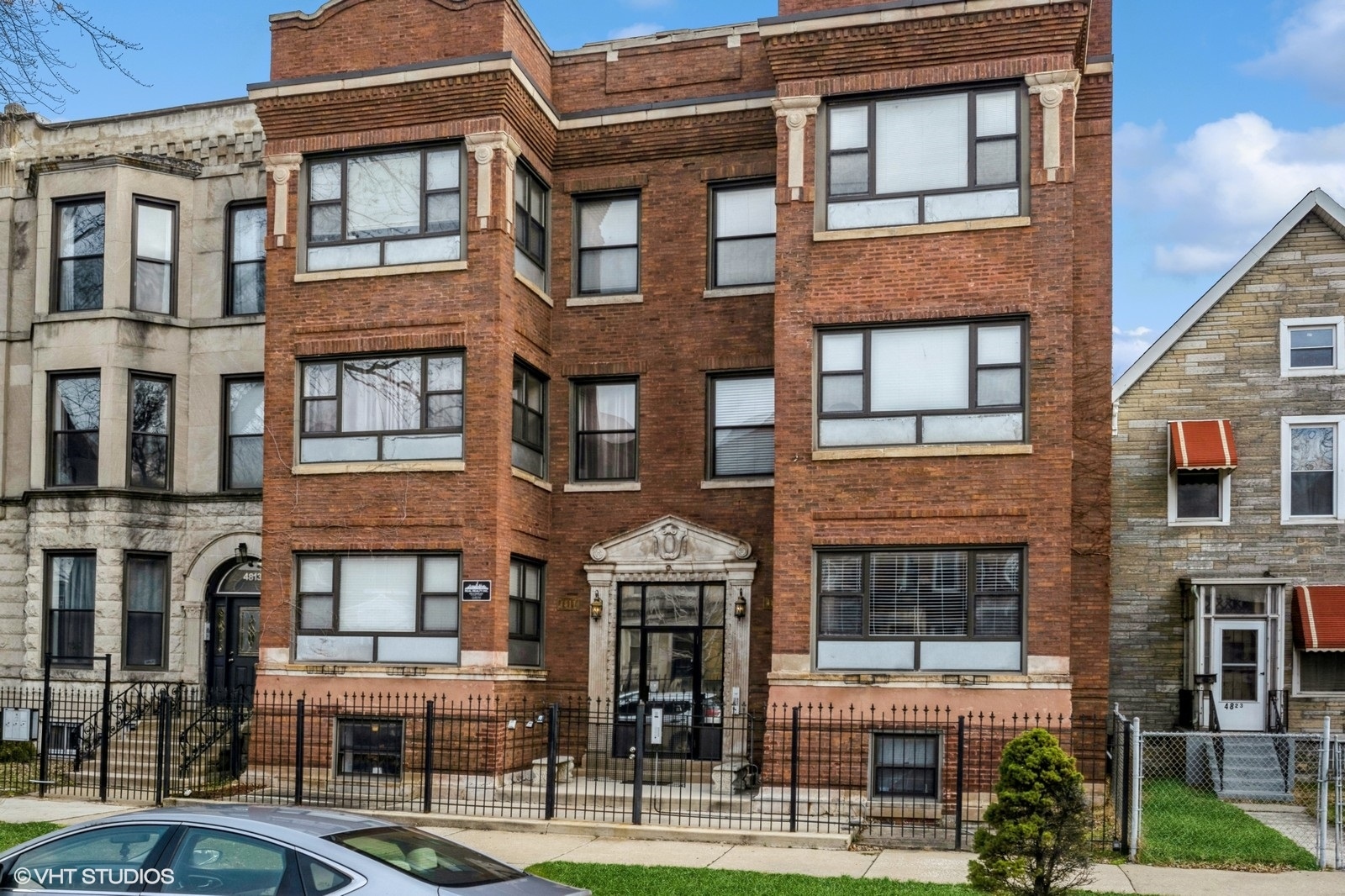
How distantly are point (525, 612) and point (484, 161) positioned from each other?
6.75 meters

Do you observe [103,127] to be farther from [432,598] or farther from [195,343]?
[432,598]

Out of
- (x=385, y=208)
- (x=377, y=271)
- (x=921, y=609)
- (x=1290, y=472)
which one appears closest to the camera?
(x=921, y=609)

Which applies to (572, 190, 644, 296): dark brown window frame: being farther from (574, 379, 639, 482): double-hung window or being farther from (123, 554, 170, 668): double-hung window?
(123, 554, 170, 668): double-hung window

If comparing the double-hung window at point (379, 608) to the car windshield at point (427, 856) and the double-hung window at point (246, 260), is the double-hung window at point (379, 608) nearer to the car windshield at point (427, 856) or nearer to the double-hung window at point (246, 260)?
the double-hung window at point (246, 260)

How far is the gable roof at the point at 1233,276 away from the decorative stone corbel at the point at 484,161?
10.8m

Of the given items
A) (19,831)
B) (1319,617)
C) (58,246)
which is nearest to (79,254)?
(58,246)

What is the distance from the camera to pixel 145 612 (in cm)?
2444

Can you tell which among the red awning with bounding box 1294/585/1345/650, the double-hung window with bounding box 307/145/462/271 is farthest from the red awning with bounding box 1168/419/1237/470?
the double-hung window with bounding box 307/145/462/271

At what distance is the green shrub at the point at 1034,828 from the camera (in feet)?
37.0

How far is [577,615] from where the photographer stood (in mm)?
22359

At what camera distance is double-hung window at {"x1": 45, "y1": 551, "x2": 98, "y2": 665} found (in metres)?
24.3

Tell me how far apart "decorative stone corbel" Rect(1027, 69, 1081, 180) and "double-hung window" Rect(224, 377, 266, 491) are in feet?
44.3

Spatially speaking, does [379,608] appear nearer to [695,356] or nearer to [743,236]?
[695,356]

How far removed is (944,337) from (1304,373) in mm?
8074
